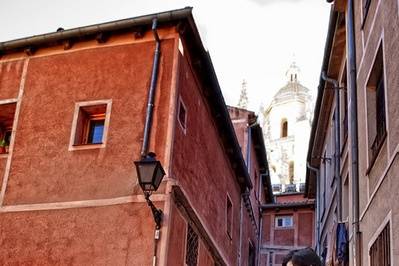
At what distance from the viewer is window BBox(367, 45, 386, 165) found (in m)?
11.3

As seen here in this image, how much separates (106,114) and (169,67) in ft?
5.43

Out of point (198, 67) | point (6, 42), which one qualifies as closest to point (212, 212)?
point (198, 67)

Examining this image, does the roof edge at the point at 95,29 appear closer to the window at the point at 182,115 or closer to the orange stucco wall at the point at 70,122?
the orange stucco wall at the point at 70,122

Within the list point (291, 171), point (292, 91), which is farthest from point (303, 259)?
point (292, 91)

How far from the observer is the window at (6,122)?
15.0 meters

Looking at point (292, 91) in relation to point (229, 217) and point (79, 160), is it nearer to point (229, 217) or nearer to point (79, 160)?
point (229, 217)

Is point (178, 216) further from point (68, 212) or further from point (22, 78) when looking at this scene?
point (22, 78)

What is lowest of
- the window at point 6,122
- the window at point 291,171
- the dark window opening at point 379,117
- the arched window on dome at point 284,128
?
the dark window opening at point 379,117

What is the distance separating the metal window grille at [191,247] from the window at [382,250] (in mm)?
4353

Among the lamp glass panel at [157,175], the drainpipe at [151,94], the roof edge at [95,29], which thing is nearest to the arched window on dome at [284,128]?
the roof edge at [95,29]

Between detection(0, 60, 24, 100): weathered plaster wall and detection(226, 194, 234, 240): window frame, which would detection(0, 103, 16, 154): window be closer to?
detection(0, 60, 24, 100): weathered plaster wall

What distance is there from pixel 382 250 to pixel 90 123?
6938 millimetres

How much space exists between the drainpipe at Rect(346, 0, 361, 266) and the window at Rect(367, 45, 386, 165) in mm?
1147

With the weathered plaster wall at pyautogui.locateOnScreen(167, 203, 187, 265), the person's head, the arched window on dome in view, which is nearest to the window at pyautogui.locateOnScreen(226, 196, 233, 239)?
the weathered plaster wall at pyautogui.locateOnScreen(167, 203, 187, 265)
